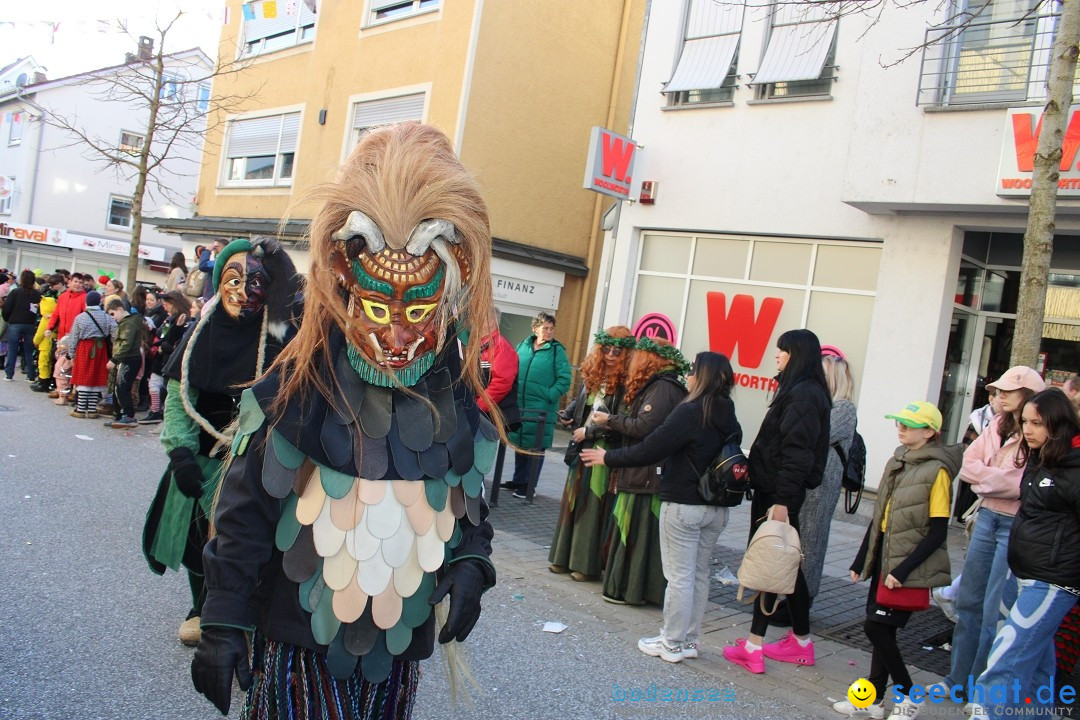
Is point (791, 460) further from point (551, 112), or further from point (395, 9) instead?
point (395, 9)

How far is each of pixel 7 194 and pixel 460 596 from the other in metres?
37.5

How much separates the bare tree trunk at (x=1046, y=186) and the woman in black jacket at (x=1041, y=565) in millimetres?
1680

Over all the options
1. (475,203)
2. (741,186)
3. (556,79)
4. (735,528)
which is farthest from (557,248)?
(475,203)

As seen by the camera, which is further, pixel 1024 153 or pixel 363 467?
pixel 1024 153

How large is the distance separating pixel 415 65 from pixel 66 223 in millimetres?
23347

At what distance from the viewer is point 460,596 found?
220 centimetres

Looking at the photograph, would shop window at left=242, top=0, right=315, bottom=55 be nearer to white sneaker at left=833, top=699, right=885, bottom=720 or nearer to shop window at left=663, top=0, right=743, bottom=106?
shop window at left=663, top=0, right=743, bottom=106

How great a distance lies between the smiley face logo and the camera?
430 cm

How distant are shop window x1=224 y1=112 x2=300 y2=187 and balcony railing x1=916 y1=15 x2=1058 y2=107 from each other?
43.4 ft

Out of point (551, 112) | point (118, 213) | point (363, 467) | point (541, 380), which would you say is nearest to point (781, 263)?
point (541, 380)

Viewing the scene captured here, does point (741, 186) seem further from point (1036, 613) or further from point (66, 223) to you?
point (66, 223)

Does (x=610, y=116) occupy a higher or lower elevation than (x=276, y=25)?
lower

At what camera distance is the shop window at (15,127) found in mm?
32531

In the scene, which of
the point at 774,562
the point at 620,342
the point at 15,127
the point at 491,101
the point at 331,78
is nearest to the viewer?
the point at 774,562
